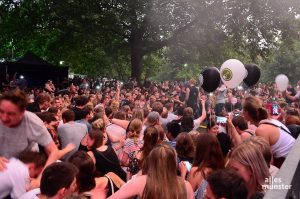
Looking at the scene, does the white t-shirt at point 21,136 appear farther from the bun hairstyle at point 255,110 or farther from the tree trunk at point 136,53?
the tree trunk at point 136,53

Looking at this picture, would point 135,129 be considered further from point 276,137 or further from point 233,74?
point 233,74

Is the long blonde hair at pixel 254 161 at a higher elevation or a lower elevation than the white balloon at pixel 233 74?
lower

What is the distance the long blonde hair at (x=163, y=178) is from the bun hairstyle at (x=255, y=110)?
6.74 ft

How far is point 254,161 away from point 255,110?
6.54ft

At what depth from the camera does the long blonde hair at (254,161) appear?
3.09 m

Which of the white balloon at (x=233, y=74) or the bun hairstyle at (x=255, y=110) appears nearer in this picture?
the bun hairstyle at (x=255, y=110)

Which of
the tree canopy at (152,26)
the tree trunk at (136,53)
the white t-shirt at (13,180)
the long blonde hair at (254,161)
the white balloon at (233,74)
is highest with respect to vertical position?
the tree canopy at (152,26)

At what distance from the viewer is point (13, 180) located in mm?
3211

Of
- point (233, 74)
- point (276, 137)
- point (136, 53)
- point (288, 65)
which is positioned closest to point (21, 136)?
point (276, 137)

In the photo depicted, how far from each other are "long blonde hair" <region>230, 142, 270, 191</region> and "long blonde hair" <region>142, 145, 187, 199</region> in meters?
0.51

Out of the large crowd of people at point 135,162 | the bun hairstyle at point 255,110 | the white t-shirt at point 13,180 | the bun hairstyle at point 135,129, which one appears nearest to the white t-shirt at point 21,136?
the large crowd of people at point 135,162

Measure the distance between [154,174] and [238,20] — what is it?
2124cm

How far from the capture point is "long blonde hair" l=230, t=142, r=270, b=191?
3.09m

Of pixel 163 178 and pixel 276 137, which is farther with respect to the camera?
pixel 276 137
